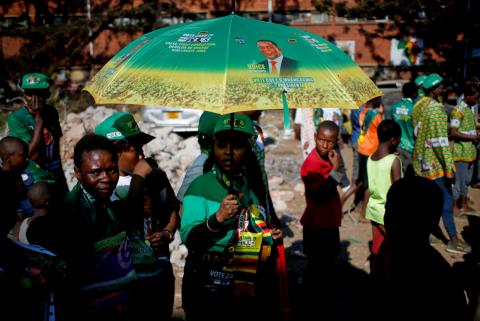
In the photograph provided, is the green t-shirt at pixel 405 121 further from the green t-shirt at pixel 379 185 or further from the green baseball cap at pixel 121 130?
the green baseball cap at pixel 121 130

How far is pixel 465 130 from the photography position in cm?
707

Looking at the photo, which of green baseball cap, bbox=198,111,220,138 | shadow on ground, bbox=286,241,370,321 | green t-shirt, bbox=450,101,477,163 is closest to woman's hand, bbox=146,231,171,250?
green baseball cap, bbox=198,111,220,138

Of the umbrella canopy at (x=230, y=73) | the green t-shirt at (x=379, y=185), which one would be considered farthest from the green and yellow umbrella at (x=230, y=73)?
the green t-shirt at (x=379, y=185)

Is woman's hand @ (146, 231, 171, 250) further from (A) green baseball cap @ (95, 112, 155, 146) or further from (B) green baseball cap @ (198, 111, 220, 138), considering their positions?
(B) green baseball cap @ (198, 111, 220, 138)

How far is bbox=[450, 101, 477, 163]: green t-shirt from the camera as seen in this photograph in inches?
277

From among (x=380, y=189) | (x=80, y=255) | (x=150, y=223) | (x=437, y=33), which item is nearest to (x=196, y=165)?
(x=150, y=223)

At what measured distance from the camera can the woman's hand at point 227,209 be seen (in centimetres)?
271

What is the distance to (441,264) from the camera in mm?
2139

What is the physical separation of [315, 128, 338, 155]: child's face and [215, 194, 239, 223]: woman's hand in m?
1.93

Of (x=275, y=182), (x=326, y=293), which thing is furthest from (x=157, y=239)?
(x=275, y=182)

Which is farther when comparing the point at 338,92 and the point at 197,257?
the point at 197,257

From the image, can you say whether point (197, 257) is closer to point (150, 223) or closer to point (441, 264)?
point (150, 223)

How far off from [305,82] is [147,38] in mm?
1052

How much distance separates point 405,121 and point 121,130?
16.5 feet
